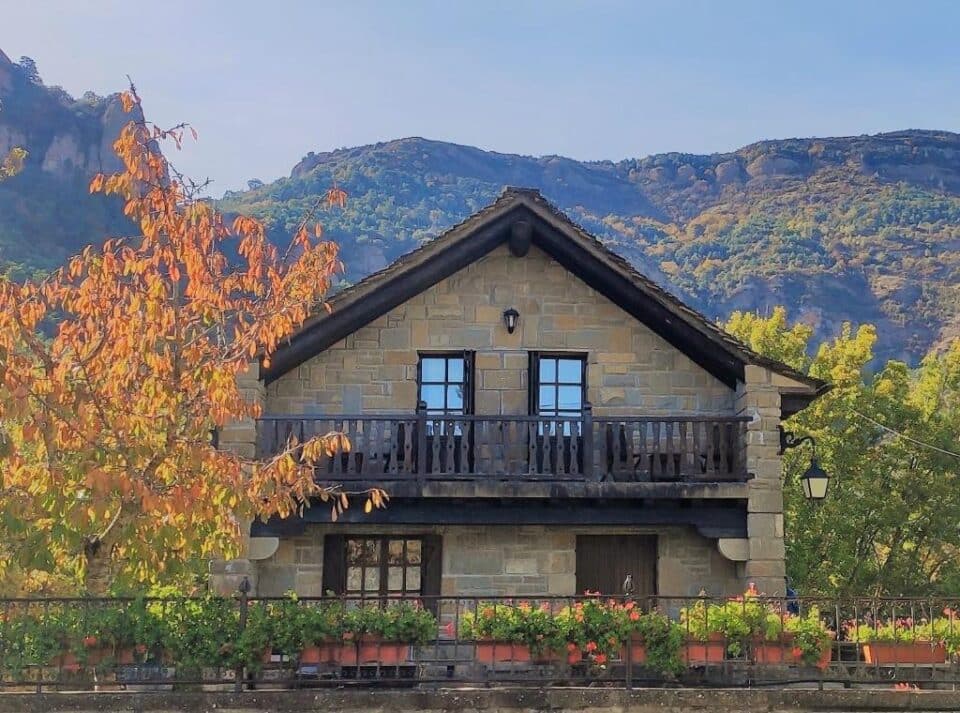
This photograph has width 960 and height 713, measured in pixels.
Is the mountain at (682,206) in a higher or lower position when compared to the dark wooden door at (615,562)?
higher

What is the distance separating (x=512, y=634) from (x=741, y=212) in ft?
417

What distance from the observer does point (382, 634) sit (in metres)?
10.2

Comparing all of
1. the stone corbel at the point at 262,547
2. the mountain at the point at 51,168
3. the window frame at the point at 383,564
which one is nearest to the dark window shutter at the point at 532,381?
the window frame at the point at 383,564

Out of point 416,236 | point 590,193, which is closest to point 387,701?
point 416,236

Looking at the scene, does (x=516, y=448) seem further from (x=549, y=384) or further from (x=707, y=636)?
(x=707, y=636)

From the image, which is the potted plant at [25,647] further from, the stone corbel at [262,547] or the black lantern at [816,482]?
the black lantern at [816,482]

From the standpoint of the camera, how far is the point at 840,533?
22766 millimetres

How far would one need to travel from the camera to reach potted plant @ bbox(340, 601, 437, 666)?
10.2 m

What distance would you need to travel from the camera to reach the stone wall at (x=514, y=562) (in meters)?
14.7

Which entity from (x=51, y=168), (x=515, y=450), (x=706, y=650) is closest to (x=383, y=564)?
(x=515, y=450)

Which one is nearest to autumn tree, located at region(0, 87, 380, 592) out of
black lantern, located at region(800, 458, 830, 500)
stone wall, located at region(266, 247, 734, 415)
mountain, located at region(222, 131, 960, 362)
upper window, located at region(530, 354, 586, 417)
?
stone wall, located at region(266, 247, 734, 415)

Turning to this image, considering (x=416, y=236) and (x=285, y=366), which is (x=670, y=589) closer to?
(x=285, y=366)

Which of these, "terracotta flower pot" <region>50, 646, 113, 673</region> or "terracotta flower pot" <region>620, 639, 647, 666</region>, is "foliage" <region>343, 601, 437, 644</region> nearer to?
"terracotta flower pot" <region>620, 639, 647, 666</region>

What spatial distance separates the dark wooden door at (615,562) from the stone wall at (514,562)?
6.0 inches
